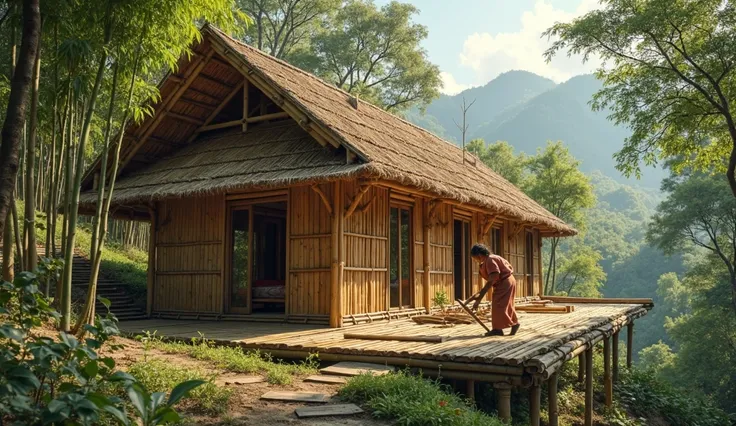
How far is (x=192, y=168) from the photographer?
9.76 metres

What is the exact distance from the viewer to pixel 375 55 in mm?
26047

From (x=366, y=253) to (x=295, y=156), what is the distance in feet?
6.00

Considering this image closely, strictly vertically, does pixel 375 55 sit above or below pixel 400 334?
above

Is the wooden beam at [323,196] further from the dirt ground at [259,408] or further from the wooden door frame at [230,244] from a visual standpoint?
the dirt ground at [259,408]

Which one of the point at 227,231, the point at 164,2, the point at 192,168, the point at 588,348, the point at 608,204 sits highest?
the point at 608,204

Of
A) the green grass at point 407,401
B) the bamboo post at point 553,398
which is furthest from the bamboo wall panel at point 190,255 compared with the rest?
the bamboo post at point 553,398

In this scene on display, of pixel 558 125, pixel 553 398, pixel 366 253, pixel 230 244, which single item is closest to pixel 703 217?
pixel 366 253

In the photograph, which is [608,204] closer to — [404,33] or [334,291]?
[404,33]

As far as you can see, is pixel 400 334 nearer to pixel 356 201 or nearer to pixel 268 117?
pixel 356 201

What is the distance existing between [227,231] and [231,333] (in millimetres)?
2389

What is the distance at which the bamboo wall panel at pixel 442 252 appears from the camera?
10570mm

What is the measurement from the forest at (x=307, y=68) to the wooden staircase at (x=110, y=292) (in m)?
0.41

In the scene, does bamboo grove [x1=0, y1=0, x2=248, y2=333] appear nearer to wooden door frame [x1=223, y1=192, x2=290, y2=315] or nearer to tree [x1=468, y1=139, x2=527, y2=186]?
wooden door frame [x1=223, y1=192, x2=290, y2=315]

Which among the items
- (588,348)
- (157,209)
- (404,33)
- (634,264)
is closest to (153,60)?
(157,209)
